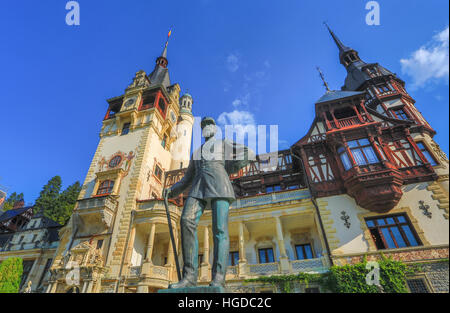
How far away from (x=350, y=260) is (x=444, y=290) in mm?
4139

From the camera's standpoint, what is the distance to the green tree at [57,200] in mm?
37688

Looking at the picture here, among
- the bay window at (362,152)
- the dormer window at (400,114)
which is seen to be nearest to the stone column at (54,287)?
the bay window at (362,152)

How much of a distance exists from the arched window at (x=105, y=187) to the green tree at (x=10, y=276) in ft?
33.0

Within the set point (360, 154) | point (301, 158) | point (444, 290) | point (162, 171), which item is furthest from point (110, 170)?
point (444, 290)

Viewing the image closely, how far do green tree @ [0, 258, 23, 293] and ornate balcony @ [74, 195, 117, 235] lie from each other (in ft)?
26.5

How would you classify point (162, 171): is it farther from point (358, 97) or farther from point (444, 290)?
point (444, 290)

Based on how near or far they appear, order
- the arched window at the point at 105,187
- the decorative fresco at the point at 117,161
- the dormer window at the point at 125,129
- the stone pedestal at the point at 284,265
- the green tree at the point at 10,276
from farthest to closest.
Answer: the dormer window at the point at 125,129 → the decorative fresco at the point at 117,161 → the arched window at the point at 105,187 → the green tree at the point at 10,276 → the stone pedestal at the point at 284,265

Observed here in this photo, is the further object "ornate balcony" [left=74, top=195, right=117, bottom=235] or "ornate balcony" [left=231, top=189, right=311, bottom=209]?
"ornate balcony" [left=74, top=195, right=117, bottom=235]

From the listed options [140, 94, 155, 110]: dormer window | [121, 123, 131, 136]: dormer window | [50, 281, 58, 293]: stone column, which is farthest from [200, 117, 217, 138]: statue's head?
[140, 94, 155, 110]: dormer window

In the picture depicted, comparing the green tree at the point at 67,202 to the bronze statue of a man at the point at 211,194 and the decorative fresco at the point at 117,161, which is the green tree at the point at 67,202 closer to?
the decorative fresco at the point at 117,161

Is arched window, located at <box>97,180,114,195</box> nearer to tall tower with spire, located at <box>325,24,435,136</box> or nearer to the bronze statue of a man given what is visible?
the bronze statue of a man

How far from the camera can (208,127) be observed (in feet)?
18.7

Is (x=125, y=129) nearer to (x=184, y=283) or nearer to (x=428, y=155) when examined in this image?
(x=184, y=283)

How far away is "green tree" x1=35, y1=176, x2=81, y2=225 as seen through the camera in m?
37.7
